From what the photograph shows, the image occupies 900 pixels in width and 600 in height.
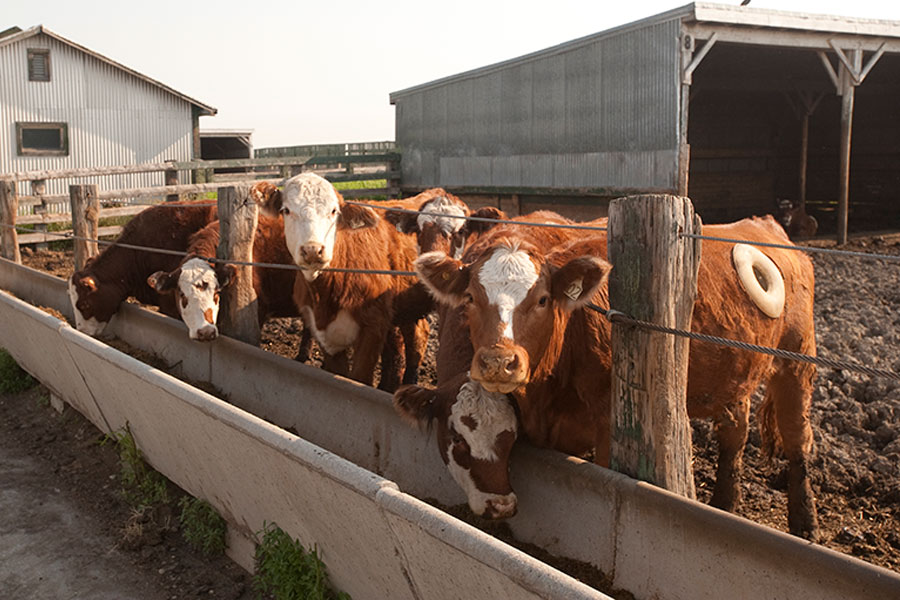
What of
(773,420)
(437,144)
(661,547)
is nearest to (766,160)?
(437,144)

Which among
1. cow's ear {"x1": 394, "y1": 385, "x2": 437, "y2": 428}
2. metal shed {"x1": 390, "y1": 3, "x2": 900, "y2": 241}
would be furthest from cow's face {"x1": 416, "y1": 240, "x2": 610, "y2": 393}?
metal shed {"x1": 390, "y1": 3, "x2": 900, "y2": 241}

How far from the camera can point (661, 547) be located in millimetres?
3205

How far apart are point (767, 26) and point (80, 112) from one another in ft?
59.1

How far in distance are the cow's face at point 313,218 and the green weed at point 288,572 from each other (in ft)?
7.09

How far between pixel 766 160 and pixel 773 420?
2165cm

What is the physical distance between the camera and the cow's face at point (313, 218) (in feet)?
18.4

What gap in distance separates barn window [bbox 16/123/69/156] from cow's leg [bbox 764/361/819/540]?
22.2m

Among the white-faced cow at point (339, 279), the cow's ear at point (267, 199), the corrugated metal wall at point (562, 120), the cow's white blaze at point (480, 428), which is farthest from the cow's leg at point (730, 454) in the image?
→ the corrugated metal wall at point (562, 120)

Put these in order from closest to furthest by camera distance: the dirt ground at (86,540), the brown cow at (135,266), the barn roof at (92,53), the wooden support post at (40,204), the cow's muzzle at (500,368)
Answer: the cow's muzzle at (500,368)
the dirt ground at (86,540)
the brown cow at (135,266)
the wooden support post at (40,204)
the barn roof at (92,53)

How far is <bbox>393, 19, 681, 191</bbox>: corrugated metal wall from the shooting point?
13.8 metres

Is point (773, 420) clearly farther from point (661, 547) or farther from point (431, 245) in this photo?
point (431, 245)

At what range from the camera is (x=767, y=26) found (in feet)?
45.2

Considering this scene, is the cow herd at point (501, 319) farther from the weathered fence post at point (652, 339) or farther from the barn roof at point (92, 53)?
the barn roof at point (92, 53)

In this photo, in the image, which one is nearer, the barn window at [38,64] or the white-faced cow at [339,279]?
the white-faced cow at [339,279]
